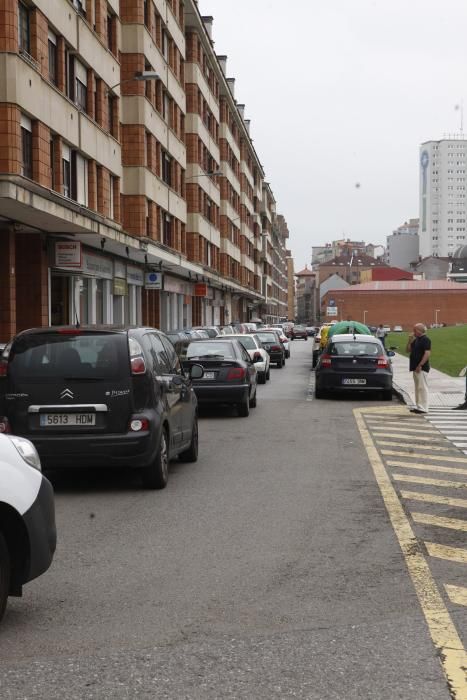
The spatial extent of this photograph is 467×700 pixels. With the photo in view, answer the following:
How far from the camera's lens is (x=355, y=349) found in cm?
2164

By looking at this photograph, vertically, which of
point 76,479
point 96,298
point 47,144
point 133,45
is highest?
point 133,45

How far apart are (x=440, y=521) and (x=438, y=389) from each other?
17.1 m

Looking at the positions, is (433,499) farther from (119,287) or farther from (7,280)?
(119,287)

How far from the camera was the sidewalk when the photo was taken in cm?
2058

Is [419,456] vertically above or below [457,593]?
below

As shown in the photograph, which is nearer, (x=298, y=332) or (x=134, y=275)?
(x=134, y=275)

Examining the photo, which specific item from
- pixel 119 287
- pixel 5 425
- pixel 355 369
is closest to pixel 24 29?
pixel 355 369


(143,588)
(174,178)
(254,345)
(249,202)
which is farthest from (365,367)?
(249,202)

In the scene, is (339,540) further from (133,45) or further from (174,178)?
(174,178)

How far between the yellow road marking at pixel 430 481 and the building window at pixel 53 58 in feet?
66.0

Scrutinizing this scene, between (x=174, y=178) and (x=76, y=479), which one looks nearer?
(x=76, y=479)

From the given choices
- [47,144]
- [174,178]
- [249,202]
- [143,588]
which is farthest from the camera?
[249,202]

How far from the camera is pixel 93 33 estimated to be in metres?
30.9

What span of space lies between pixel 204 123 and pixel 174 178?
38.4 feet
